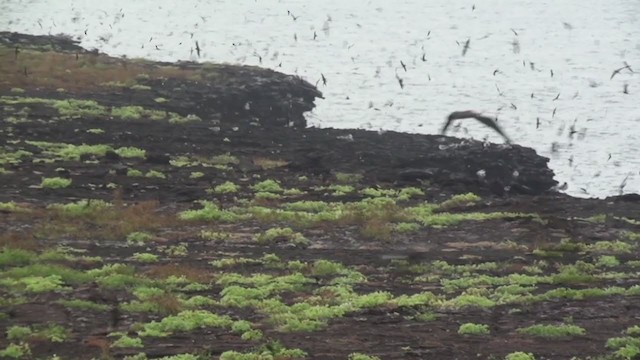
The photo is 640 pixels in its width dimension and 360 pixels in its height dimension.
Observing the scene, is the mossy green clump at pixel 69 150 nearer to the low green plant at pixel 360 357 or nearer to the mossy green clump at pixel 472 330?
the mossy green clump at pixel 472 330

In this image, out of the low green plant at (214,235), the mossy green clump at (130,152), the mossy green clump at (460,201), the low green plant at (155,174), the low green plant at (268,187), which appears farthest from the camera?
the mossy green clump at (130,152)

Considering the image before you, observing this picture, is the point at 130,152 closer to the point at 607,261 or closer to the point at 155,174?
the point at 155,174

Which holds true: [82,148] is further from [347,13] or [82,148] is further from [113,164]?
[347,13]

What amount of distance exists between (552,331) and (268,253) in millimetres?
10814

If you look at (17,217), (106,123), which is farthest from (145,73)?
(17,217)

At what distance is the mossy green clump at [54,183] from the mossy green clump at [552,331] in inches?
806

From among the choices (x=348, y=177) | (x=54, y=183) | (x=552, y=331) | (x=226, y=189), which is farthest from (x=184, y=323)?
(x=348, y=177)

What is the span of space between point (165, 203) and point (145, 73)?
2606 centimetres

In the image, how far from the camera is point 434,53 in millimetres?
85000

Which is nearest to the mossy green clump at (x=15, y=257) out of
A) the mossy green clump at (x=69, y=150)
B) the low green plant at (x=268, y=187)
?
the low green plant at (x=268, y=187)

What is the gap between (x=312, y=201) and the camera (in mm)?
36250

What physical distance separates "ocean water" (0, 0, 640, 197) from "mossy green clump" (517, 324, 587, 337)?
79.6ft

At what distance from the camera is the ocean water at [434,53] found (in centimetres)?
5662

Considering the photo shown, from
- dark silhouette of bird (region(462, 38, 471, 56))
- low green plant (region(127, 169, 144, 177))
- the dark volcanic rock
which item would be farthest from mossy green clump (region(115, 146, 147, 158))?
dark silhouette of bird (region(462, 38, 471, 56))
